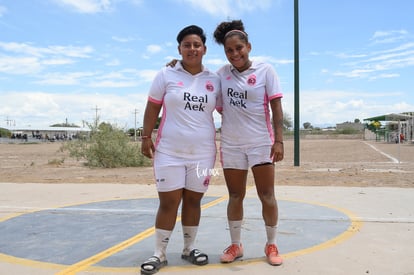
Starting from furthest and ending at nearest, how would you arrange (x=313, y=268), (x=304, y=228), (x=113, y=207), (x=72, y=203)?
(x=72, y=203)
(x=113, y=207)
(x=304, y=228)
(x=313, y=268)

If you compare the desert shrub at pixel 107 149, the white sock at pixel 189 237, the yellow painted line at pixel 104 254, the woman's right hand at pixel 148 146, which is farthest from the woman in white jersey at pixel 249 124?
the desert shrub at pixel 107 149

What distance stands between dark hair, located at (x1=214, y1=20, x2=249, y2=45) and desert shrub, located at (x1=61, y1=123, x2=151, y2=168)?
13703 mm

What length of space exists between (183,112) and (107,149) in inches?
548

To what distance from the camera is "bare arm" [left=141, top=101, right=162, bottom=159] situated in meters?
3.79

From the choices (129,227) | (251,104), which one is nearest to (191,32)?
(251,104)

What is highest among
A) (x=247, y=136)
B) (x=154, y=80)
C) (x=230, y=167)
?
(x=154, y=80)

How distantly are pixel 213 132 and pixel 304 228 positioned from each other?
1.90 meters

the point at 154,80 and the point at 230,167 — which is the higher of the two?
the point at 154,80

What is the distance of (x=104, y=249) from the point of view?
4.27m

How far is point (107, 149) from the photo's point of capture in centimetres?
1712

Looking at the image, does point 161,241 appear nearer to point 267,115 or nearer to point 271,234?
point 271,234

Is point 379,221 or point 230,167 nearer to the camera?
point 230,167

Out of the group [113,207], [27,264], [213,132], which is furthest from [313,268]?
[113,207]

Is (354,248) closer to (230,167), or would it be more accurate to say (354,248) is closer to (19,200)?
(230,167)
